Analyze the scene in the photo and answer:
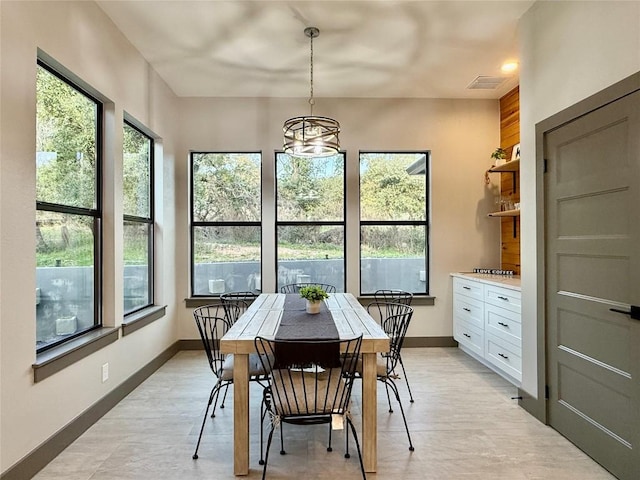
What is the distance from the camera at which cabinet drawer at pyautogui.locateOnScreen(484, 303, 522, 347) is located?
3.32 meters

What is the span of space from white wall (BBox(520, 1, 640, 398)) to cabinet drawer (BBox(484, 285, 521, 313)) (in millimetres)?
231

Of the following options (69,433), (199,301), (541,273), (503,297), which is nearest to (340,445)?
(69,433)

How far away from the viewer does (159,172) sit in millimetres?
4254

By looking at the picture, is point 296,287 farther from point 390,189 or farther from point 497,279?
point 497,279

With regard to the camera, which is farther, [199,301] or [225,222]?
[225,222]

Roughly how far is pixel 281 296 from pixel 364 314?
1200mm

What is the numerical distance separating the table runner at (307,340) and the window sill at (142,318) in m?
1.44

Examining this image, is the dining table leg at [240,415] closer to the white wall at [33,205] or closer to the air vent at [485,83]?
the white wall at [33,205]

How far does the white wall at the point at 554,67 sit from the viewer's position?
216 centimetres

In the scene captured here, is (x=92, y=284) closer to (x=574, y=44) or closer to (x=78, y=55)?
(x=78, y=55)

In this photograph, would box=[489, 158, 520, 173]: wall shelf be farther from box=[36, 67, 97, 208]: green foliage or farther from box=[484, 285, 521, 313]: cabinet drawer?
box=[36, 67, 97, 208]: green foliage

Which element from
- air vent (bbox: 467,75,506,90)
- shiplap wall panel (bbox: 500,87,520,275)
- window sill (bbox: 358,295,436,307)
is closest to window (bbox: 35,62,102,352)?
window sill (bbox: 358,295,436,307)

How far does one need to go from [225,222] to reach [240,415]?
296 centimetres

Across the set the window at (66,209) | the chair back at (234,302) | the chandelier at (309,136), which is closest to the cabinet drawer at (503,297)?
the chandelier at (309,136)
